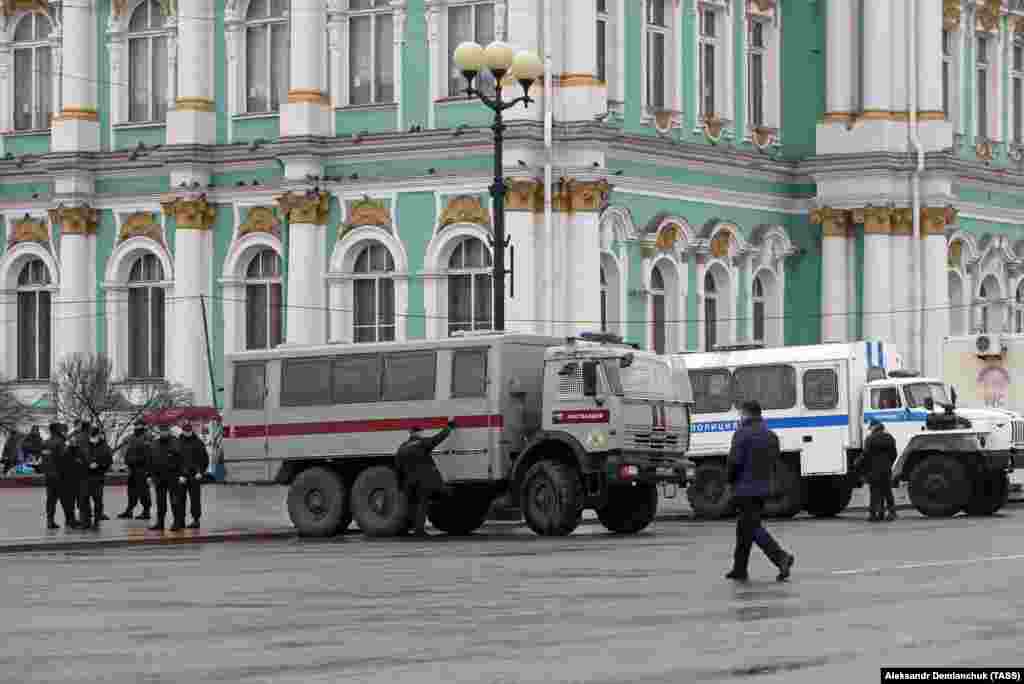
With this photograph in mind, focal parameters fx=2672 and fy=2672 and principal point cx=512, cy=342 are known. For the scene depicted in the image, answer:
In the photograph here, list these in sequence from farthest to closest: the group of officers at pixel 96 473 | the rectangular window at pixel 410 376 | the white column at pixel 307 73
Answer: the white column at pixel 307 73 → the group of officers at pixel 96 473 → the rectangular window at pixel 410 376

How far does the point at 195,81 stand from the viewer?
2418 inches

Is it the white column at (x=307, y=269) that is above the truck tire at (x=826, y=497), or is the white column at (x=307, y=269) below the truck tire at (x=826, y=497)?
above

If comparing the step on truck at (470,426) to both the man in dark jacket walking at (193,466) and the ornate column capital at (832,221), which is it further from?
the ornate column capital at (832,221)

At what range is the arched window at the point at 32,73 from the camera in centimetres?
6469

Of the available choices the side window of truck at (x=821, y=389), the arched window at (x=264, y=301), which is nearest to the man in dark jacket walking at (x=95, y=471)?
the side window of truck at (x=821, y=389)

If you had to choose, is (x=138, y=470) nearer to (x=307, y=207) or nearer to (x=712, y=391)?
(x=712, y=391)

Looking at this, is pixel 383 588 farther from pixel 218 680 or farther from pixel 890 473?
pixel 890 473

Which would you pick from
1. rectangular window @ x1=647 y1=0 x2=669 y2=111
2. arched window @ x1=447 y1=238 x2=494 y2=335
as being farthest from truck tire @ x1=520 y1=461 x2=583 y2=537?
rectangular window @ x1=647 y1=0 x2=669 y2=111

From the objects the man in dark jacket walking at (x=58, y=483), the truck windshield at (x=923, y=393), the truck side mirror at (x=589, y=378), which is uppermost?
the truck side mirror at (x=589, y=378)

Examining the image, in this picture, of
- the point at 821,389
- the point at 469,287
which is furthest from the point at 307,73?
the point at 821,389

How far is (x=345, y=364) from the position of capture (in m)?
37.7

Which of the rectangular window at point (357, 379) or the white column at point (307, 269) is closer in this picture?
the rectangular window at point (357, 379)

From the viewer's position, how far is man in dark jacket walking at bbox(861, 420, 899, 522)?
40.5m

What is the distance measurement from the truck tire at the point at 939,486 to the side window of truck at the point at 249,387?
1081cm
